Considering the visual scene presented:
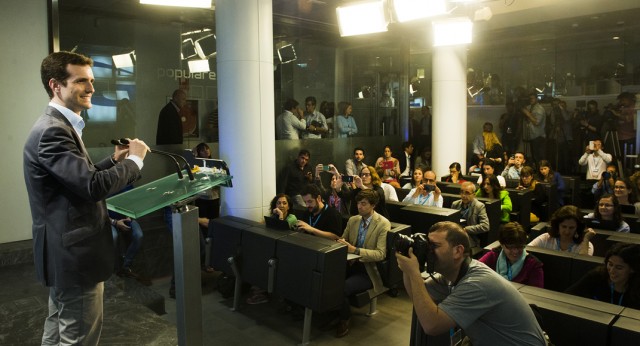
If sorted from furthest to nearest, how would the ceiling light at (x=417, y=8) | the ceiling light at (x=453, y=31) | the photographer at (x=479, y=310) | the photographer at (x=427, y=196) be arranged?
the ceiling light at (x=453, y=31), the photographer at (x=427, y=196), the ceiling light at (x=417, y=8), the photographer at (x=479, y=310)

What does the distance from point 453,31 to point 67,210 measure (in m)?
6.72

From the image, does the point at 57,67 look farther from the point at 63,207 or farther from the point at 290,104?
the point at 290,104

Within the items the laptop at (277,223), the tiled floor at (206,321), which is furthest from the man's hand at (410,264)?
the laptop at (277,223)

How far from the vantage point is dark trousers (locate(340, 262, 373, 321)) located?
4473 mm

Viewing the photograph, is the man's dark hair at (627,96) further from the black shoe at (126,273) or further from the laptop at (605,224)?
the black shoe at (126,273)

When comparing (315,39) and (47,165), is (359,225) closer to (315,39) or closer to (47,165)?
(47,165)

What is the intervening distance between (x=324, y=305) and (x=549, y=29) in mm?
9352

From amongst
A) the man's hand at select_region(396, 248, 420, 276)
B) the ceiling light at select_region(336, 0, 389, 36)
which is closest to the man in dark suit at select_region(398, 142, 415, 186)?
the ceiling light at select_region(336, 0, 389, 36)

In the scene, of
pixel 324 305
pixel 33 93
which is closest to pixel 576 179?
pixel 324 305

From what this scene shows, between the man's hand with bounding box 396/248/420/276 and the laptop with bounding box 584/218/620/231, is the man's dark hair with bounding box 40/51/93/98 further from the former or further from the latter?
the laptop with bounding box 584/218/620/231

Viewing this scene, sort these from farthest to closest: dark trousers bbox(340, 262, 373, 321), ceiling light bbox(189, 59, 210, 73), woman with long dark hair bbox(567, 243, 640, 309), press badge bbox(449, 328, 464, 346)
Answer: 1. ceiling light bbox(189, 59, 210, 73)
2. dark trousers bbox(340, 262, 373, 321)
3. woman with long dark hair bbox(567, 243, 640, 309)
4. press badge bbox(449, 328, 464, 346)

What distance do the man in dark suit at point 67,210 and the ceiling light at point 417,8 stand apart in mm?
4649

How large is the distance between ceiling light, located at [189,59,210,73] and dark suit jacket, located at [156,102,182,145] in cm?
96

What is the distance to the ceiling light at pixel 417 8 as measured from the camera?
5.89 m
